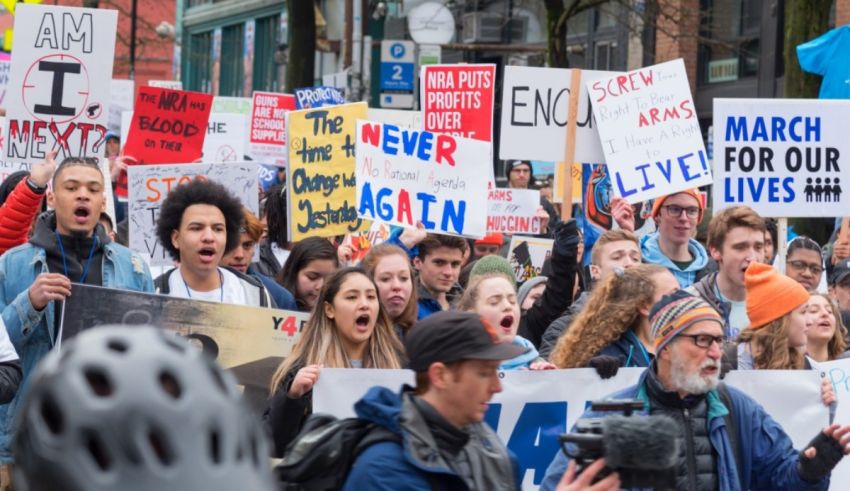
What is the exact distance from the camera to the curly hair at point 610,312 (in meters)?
5.52

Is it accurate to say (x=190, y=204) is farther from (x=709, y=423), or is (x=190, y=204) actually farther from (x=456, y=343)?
(x=456, y=343)

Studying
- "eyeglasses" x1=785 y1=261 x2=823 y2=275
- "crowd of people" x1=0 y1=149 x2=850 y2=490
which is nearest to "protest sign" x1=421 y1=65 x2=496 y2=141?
"crowd of people" x1=0 y1=149 x2=850 y2=490

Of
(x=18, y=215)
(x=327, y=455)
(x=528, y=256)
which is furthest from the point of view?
(x=528, y=256)

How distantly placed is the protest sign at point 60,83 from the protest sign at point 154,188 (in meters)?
0.48

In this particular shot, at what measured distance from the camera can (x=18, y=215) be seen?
7.37m

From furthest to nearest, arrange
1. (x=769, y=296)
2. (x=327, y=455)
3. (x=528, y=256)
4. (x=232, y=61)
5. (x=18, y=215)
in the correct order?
1. (x=232, y=61)
2. (x=528, y=256)
3. (x=18, y=215)
4. (x=769, y=296)
5. (x=327, y=455)

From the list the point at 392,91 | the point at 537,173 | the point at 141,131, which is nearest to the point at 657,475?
the point at 141,131

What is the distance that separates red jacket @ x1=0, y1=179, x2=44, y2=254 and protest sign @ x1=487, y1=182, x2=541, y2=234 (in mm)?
5049

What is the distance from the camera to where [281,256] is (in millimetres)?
9320

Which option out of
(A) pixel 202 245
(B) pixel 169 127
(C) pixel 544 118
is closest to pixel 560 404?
(A) pixel 202 245

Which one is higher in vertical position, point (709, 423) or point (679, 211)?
point (679, 211)

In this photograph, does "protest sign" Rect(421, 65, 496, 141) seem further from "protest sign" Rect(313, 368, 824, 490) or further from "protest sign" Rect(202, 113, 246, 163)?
"protest sign" Rect(202, 113, 246, 163)

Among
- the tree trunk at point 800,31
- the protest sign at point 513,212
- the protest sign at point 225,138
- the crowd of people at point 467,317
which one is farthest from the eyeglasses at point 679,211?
the protest sign at point 225,138

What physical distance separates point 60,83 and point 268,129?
8.08 m
